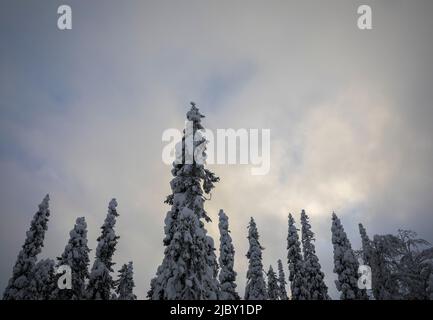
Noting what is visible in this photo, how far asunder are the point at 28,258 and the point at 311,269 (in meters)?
38.9

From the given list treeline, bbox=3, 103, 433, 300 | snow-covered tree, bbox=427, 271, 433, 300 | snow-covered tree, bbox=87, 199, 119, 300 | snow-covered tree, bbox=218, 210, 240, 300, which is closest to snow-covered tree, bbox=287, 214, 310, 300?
treeline, bbox=3, 103, 433, 300

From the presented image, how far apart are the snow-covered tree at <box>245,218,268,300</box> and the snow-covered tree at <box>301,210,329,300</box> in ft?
25.2

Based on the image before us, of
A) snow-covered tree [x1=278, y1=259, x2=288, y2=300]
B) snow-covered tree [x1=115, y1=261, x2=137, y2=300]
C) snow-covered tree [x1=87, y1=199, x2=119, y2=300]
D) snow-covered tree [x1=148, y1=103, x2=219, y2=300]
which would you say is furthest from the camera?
snow-covered tree [x1=278, y1=259, x2=288, y2=300]

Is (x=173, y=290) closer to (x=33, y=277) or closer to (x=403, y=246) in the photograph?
(x=403, y=246)

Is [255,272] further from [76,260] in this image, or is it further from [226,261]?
[76,260]

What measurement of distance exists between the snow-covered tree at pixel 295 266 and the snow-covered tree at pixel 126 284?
27.1m

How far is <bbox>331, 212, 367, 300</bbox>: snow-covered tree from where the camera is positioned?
39.9 metres

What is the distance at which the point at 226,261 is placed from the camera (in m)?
41.0

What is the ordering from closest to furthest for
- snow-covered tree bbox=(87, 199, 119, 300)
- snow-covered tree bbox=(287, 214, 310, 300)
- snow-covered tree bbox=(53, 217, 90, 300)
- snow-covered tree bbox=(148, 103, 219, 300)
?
snow-covered tree bbox=(148, 103, 219, 300) < snow-covered tree bbox=(87, 199, 119, 300) < snow-covered tree bbox=(53, 217, 90, 300) < snow-covered tree bbox=(287, 214, 310, 300)

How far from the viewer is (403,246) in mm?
30953

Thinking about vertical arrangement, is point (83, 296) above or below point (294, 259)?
below

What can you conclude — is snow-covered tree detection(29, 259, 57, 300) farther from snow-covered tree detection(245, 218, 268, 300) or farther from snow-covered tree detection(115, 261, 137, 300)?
snow-covered tree detection(245, 218, 268, 300)
